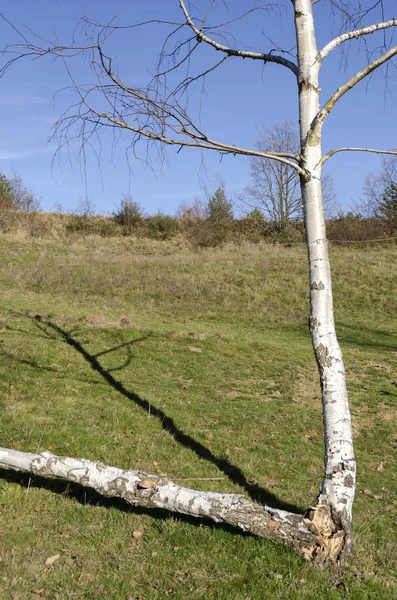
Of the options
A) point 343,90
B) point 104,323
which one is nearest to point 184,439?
point 343,90

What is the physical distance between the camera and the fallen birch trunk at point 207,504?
3846 millimetres

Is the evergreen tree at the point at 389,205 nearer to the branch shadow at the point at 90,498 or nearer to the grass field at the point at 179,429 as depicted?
the grass field at the point at 179,429

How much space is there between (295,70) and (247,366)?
28.6 ft

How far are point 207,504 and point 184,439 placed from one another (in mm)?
3397

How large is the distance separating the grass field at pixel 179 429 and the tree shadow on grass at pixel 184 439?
Answer: 4 cm

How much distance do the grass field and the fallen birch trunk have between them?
163 mm

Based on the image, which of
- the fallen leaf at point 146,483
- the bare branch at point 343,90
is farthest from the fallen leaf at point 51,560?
the bare branch at point 343,90

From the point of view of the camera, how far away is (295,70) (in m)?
4.28

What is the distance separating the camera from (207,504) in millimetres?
4082

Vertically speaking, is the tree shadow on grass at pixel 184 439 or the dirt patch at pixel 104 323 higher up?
the dirt patch at pixel 104 323

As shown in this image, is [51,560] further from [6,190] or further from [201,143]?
[6,190]

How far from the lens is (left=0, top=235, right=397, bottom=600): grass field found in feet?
12.4

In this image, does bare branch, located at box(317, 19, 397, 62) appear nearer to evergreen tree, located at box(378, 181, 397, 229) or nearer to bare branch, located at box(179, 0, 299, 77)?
bare branch, located at box(179, 0, 299, 77)

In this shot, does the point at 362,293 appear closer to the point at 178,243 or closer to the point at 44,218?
the point at 178,243
